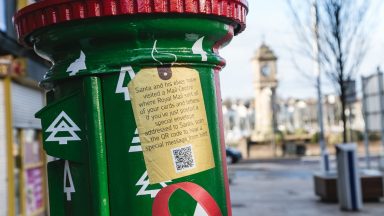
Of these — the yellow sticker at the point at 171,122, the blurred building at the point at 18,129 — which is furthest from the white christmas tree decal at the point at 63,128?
the blurred building at the point at 18,129

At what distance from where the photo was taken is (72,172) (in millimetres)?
1561

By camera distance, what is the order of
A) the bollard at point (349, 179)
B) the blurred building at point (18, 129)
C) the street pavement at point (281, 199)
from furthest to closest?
the street pavement at point (281, 199), the bollard at point (349, 179), the blurred building at point (18, 129)

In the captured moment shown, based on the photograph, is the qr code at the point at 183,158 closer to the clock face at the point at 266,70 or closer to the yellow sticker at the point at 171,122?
the yellow sticker at the point at 171,122

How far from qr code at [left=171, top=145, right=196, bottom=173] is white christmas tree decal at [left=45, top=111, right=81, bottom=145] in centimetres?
26

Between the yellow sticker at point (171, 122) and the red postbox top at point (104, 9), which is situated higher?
the red postbox top at point (104, 9)

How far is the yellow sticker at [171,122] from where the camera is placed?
148 cm

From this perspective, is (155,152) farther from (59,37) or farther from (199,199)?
(59,37)

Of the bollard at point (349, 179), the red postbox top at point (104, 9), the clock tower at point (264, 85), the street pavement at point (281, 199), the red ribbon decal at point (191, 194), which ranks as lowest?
the street pavement at point (281, 199)

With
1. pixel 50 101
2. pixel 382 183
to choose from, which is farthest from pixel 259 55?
pixel 50 101

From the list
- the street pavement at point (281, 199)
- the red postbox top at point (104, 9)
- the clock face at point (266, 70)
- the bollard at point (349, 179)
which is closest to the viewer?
the red postbox top at point (104, 9)

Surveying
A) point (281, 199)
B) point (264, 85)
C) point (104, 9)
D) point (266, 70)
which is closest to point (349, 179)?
point (281, 199)

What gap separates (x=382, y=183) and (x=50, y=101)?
11554 mm

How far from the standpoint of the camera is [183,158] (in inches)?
59.1

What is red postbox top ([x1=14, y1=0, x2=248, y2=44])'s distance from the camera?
4.67ft
